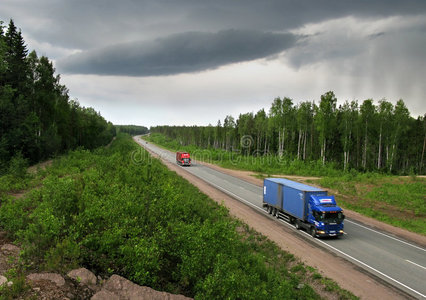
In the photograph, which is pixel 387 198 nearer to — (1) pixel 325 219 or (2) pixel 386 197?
(2) pixel 386 197

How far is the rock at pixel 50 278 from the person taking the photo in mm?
7441

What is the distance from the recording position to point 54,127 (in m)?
48.8

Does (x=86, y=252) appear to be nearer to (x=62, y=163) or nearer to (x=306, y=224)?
(x=306, y=224)

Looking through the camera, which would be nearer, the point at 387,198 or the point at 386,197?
the point at 387,198

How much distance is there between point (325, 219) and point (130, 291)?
543 inches

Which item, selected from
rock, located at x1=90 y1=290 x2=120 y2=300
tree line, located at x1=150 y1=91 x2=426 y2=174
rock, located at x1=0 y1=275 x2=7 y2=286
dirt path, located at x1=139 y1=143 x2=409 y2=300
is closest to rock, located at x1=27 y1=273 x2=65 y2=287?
rock, located at x1=0 y1=275 x2=7 y2=286

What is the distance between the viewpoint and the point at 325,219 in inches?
682

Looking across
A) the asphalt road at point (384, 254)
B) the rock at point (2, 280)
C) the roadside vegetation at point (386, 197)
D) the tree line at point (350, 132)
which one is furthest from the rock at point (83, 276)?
the tree line at point (350, 132)

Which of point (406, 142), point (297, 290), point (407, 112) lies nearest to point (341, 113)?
point (407, 112)

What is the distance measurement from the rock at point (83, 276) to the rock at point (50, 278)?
372mm

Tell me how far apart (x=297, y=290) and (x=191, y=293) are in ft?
17.4

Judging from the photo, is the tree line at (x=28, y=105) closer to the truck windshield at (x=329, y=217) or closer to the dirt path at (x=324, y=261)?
the dirt path at (x=324, y=261)

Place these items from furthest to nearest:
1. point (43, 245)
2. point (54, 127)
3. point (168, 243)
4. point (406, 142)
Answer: point (406, 142) < point (54, 127) < point (168, 243) < point (43, 245)

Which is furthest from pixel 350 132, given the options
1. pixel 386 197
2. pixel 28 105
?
pixel 28 105
